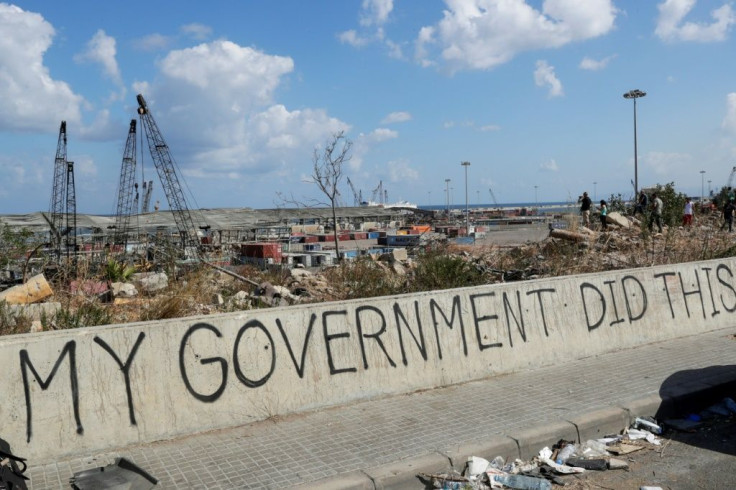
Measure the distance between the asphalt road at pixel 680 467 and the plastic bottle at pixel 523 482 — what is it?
220mm

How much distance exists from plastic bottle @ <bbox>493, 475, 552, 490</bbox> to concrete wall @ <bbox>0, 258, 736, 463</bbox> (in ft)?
6.24

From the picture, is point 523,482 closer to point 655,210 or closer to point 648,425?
point 648,425

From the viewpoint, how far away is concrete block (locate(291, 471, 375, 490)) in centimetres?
447

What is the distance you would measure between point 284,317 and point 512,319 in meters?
2.95

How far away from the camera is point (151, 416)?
532 centimetres

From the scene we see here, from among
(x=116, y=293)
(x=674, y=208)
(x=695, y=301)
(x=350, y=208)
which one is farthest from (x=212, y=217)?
(x=695, y=301)

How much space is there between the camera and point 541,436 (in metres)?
5.52

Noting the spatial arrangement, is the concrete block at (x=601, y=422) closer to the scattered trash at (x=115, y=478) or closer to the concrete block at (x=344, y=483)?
the concrete block at (x=344, y=483)

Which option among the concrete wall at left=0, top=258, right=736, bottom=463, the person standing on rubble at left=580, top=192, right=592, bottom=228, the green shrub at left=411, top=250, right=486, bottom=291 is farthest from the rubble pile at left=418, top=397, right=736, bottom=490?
the person standing on rubble at left=580, top=192, right=592, bottom=228

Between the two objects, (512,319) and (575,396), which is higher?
(512,319)

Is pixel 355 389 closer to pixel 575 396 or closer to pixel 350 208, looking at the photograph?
pixel 575 396

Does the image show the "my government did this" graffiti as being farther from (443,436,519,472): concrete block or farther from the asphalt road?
the asphalt road

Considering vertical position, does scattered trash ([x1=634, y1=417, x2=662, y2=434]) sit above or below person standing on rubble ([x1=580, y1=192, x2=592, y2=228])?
below

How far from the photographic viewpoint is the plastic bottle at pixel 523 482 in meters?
4.82
